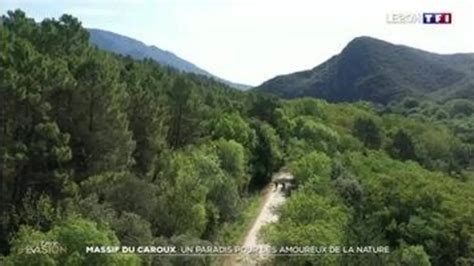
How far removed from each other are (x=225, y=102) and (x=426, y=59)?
178ft

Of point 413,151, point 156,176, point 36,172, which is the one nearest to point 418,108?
point 413,151

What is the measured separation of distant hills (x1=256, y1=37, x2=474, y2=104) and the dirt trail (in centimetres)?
4890

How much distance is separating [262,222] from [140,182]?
7.29 meters

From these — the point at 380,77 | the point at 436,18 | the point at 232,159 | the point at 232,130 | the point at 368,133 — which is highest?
the point at 436,18

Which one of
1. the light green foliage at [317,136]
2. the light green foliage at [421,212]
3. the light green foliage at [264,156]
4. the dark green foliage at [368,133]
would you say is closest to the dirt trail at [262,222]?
the light green foliage at [264,156]

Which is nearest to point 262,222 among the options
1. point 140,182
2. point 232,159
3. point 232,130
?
point 232,159

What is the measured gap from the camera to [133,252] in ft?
35.4

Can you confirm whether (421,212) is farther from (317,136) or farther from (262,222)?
(317,136)

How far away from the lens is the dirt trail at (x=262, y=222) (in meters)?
14.7

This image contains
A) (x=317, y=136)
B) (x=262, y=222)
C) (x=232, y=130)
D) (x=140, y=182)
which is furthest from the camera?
(x=317, y=136)

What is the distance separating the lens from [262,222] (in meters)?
20.6

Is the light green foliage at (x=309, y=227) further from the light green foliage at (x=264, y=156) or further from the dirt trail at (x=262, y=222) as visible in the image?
the light green foliage at (x=264, y=156)

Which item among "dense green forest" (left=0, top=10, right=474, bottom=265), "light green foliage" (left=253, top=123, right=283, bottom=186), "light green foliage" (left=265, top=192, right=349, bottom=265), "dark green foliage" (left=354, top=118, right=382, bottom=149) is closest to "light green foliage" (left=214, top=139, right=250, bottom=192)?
"dense green forest" (left=0, top=10, right=474, bottom=265)

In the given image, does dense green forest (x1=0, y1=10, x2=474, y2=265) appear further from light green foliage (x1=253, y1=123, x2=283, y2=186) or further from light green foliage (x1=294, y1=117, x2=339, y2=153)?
light green foliage (x1=294, y1=117, x2=339, y2=153)
